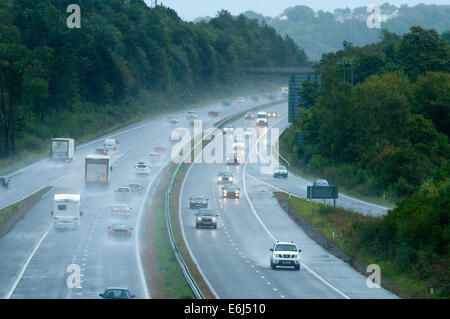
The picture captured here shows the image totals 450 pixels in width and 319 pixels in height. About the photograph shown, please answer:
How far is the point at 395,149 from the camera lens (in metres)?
95.4

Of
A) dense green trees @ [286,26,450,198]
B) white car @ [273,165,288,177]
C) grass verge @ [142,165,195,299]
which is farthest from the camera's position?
white car @ [273,165,288,177]

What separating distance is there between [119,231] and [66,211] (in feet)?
17.5

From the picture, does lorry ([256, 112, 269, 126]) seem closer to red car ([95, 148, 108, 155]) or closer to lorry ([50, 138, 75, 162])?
red car ([95, 148, 108, 155])

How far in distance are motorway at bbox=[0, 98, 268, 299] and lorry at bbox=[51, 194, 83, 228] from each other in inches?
26.9

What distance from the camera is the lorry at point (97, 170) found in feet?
253

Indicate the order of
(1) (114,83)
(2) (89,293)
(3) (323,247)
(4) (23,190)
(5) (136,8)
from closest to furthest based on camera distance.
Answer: (2) (89,293) < (3) (323,247) < (4) (23,190) < (1) (114,83) < (5) (136,8)

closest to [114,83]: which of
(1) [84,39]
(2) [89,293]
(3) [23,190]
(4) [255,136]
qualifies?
(1) [84,39]

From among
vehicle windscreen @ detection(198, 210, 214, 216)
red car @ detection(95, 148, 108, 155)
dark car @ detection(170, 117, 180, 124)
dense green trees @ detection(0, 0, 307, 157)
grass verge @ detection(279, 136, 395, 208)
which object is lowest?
grass verge @ detection(279, 136, 395, 208)

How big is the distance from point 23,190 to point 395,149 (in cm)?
4370

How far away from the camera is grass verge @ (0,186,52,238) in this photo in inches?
2393

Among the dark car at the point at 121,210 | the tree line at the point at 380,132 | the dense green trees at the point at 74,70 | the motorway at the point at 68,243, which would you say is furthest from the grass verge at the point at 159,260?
the dense green trees at the point at 74,70

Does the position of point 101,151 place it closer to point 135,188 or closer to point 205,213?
point 135,188

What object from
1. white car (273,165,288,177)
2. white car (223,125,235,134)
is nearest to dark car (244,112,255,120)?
white car (223,125,235,134)

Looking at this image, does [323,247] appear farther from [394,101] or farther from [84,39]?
[84,39]
